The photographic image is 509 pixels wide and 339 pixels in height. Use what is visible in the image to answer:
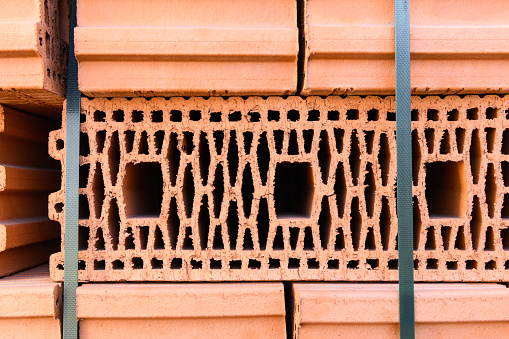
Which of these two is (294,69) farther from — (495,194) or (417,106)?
(495,194)

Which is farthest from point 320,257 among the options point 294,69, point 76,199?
point 76,199

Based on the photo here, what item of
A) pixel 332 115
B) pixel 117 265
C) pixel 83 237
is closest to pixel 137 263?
pixel 117 265

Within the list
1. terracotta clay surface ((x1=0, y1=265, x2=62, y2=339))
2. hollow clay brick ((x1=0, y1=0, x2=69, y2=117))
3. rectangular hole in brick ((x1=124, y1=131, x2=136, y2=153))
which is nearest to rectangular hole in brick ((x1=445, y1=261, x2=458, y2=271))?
rectangular hole in brick ((x1=124, y1=131, x2=136, y2=153))

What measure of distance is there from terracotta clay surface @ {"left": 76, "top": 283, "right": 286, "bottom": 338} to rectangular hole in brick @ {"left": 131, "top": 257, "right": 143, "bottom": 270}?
0.21ft

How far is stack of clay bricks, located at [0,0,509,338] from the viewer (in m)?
0.92

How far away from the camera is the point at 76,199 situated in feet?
3.11

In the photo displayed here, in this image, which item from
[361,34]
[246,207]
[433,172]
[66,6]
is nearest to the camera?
[361,34]

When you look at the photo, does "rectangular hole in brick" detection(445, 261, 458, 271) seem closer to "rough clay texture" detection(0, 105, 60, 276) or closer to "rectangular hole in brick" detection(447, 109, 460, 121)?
"rectangular hole in brick" detection(447, 109, 460, 121)

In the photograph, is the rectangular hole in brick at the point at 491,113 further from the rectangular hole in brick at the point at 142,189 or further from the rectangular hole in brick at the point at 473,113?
the rectangular hole in brick at the point at 142,189

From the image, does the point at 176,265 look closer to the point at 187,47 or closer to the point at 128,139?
the point at 128,139

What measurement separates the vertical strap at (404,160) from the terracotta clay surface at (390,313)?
3 centimetres

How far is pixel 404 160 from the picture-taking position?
93 cm

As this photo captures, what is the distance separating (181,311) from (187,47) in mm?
715

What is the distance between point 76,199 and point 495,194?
1.20 metres
